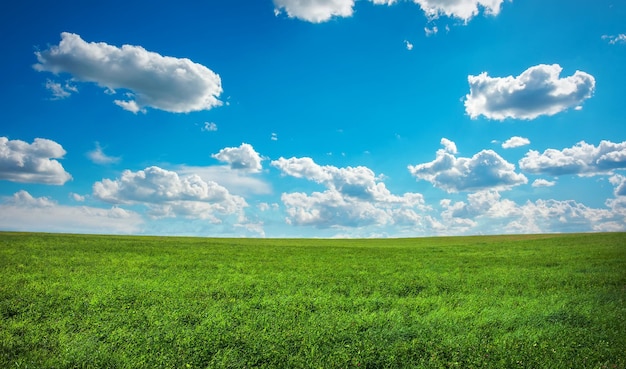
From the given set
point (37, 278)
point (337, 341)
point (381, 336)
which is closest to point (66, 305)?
point (37, 278)

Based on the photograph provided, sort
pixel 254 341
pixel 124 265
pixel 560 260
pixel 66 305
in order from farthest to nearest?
Answer: pixel 560 260 → pixel 124 265 → pixel 66 305 → pixel 254 341

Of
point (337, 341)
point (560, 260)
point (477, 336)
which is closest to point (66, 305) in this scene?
point (337, 341)

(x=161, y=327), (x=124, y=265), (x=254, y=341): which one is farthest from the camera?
(x=124, y=265)

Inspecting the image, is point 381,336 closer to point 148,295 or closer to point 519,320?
point 519,320

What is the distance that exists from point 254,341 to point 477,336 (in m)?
7.01

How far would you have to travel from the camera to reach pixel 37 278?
18719 mm

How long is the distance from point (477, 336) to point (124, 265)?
65.7ft

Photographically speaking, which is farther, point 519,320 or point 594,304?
point 594,304

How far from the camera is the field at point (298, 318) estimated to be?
1122 cm

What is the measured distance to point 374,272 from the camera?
2484 centimetres

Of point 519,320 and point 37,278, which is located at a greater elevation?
point 37,278

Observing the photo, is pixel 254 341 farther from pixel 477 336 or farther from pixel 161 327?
pixel 477 336

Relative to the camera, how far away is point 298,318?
14.0 meters

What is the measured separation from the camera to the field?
442 inches
